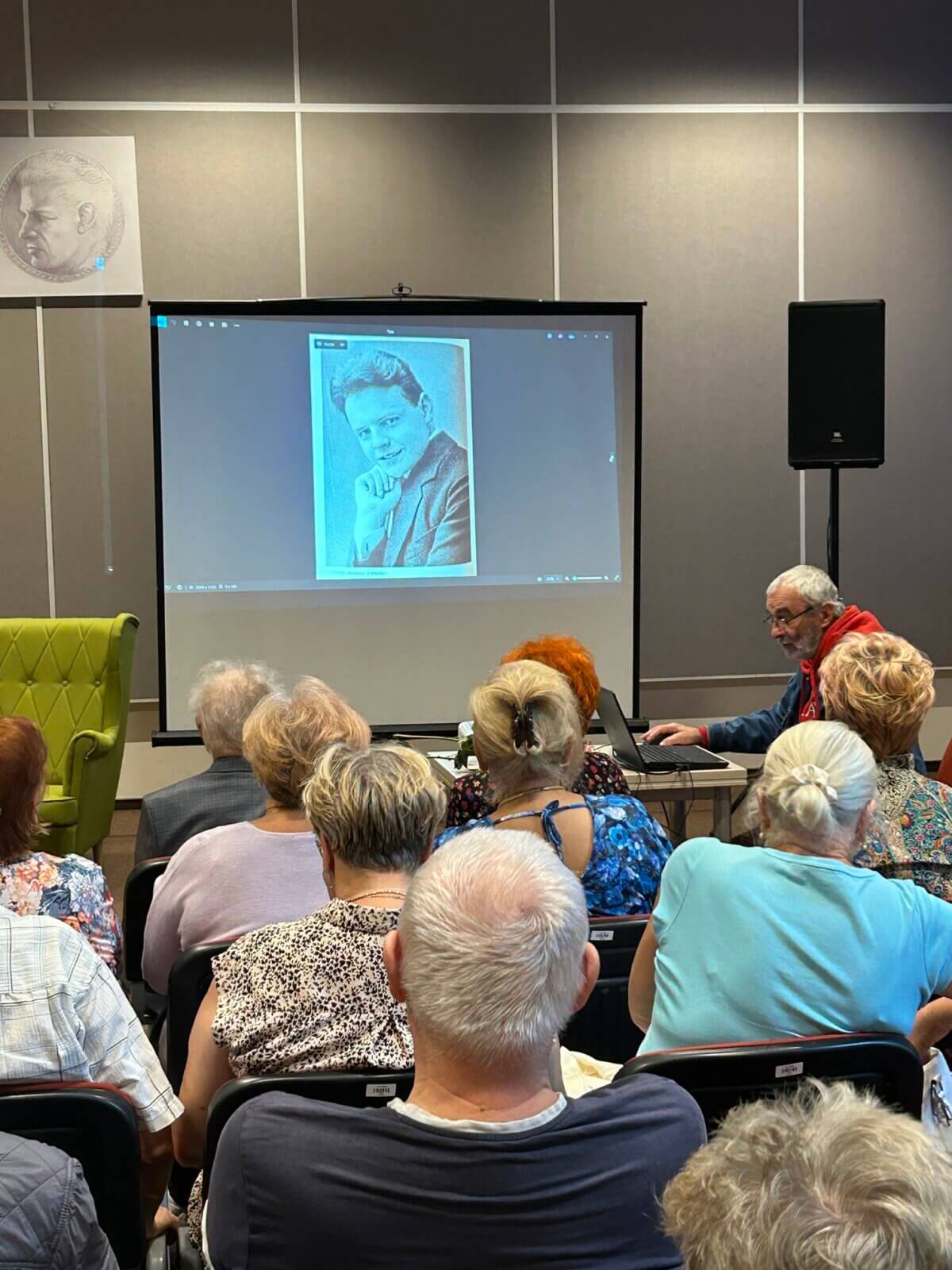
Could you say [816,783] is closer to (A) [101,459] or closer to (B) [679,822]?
(B) [679,822]

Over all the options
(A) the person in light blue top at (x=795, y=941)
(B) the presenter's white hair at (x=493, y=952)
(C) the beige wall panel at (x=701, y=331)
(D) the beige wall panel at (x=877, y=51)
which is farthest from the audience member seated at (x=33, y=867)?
(D) the beige wall panel at (x=877, y=51)

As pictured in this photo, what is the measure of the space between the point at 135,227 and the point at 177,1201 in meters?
4.79

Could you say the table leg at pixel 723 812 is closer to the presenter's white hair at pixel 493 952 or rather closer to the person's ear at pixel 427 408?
the person's ear at pixel 427 408

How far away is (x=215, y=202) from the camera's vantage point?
5809 mm

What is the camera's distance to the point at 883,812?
230 cm

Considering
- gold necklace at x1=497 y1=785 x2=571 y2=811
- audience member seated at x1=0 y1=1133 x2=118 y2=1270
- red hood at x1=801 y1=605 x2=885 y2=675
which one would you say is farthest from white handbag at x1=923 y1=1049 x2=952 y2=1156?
red hood at x1=801 y1=605 x2=885 y2=675

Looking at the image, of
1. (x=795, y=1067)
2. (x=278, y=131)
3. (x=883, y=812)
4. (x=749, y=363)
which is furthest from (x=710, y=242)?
(x=795, y=1067)

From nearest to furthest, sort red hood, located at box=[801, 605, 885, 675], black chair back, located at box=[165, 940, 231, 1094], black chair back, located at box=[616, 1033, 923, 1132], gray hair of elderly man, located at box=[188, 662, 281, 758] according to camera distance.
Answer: black chair back, located at box=[616, 1033, 923, 1132], black chair back, located at box=[165, 940, 231, 1094], gray hair of elderly man, located at box=[188, 662, 281, 758], red hood, located at box=[801, 605, 885, 675]

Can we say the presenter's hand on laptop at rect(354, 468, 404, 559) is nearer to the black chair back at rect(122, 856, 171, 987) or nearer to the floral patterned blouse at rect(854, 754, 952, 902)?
the black chair back at rect(122, 856, 171, 987)

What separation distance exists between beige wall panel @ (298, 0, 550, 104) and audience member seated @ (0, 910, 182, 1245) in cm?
514

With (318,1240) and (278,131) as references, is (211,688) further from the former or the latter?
(278,131)

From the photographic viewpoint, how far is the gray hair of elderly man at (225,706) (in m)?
3.08

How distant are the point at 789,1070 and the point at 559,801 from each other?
97 cm

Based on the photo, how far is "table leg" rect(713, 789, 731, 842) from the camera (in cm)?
408
